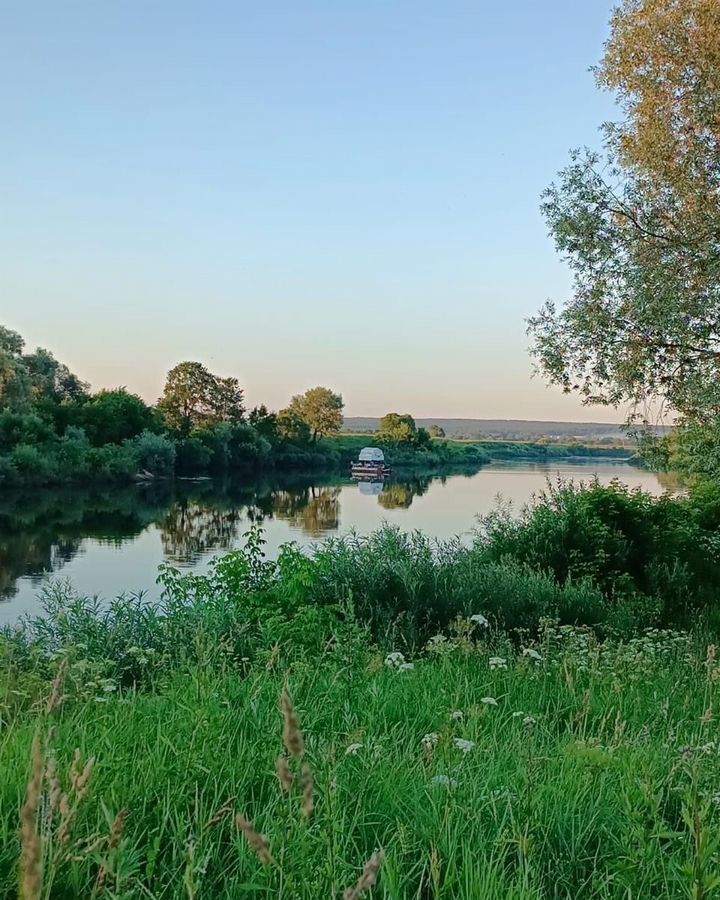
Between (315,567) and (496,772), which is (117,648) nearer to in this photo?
(315,567)

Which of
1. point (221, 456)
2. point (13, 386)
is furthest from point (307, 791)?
point (221, 456)

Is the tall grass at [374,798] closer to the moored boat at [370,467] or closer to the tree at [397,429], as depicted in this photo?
the moored boat at [370,467]

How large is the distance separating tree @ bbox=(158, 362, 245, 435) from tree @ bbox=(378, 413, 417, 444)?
1002 inches

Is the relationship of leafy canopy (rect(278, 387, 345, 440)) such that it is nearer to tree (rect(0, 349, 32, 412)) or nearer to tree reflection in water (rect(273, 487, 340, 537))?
tree reflection in water (rect(273, 487, 340, 537))

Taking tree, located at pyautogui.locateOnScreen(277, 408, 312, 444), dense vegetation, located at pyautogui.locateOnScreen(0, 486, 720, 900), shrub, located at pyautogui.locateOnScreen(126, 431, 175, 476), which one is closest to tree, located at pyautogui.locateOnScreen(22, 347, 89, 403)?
shrub, located at pyautogui.locateOnScreen(126, 431, 175, 476)

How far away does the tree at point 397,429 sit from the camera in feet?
327

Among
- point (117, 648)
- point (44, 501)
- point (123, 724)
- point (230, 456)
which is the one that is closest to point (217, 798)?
point (123, 724)

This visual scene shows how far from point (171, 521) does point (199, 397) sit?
45644 millimetres

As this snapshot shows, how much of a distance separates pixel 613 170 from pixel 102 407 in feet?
169

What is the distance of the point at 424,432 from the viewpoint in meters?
106

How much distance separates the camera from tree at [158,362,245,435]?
77938 mm

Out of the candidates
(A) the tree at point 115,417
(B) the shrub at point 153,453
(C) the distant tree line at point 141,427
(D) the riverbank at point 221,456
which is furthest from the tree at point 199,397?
(B) the shrub at point 153,453

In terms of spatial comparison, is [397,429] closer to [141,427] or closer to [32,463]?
[141,427]

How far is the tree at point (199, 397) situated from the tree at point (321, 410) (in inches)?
549
